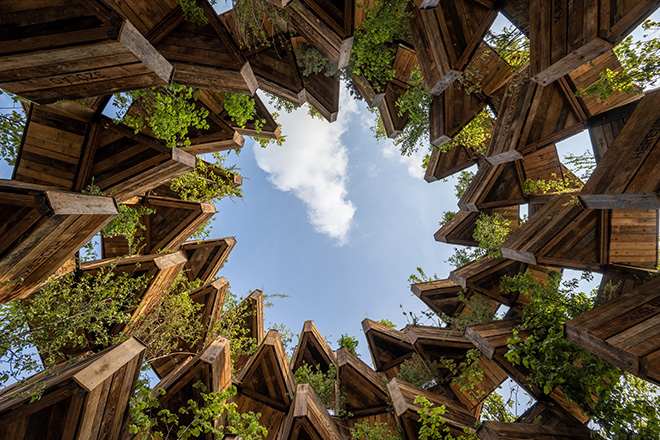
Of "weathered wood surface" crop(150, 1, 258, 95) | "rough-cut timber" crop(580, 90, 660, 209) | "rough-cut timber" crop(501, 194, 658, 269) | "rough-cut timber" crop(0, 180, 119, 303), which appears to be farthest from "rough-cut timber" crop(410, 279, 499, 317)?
"rough-cut timber" crop(0, 180, 119, 303)

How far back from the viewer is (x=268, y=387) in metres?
7.25

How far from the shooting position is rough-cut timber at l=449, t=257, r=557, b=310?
24.3ft

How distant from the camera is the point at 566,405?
5.16 meters

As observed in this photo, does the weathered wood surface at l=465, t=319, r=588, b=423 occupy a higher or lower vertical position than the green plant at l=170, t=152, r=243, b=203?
lower

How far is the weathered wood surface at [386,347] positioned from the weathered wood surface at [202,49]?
8524 millimetres

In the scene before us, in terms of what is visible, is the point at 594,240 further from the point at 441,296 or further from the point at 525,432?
the point at 441,296

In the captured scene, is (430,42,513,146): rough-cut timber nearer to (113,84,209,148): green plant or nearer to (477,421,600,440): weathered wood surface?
(113,84,209,148): green plant

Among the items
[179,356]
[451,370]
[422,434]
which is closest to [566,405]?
[451,370]

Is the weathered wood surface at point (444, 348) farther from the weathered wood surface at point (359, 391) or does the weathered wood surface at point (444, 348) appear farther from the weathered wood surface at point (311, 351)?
the weathered wood surface at point (311, 351)

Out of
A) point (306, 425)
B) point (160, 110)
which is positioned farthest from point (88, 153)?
point (306, 425)

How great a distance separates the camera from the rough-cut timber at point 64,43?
247 cm

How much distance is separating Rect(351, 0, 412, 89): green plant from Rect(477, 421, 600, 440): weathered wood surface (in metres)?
7.39

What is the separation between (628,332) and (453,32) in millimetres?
5266

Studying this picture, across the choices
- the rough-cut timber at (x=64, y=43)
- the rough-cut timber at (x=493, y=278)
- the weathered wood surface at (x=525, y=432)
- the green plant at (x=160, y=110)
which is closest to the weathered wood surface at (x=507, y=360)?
the weathered wood surface at (x=525, y=432)
